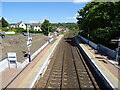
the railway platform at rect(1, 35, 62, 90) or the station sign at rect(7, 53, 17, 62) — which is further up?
the station sign at rect(7, 53, 17, 62)

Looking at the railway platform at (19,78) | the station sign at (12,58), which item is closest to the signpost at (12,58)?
the station sign at (12,58)

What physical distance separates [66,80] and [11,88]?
4852mm

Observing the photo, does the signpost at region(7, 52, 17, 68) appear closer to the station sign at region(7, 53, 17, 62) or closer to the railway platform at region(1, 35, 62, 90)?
the station sign at region(7, 53, 17, 62)

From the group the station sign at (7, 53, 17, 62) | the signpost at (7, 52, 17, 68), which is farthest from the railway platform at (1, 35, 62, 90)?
the station sign at (7, 53, 17, 62)

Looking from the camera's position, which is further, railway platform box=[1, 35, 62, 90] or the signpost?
the signpost

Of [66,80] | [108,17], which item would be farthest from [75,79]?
[108,17]

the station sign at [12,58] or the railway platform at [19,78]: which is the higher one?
the station sign at [12,58]

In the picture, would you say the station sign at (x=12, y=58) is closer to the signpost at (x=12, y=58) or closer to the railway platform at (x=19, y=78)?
the signpost at (x=12, y=58)

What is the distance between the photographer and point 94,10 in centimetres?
2791

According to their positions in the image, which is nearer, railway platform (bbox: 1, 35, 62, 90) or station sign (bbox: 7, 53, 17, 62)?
railway platform (bbox: 1, 35, 62, 90)

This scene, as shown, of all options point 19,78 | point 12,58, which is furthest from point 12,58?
point 19,78

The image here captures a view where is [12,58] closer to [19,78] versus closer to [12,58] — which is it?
[12,58]

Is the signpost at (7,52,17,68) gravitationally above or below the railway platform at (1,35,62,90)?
above

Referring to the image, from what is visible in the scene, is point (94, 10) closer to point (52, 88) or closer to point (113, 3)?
point (113, 3)
